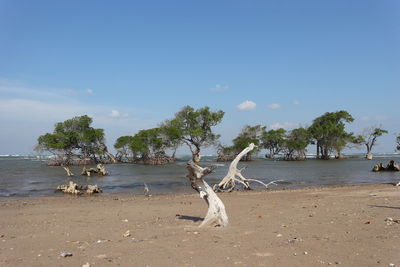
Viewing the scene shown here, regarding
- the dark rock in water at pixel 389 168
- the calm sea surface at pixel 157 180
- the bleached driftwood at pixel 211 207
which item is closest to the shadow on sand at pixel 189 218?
the bleached driftwood at pixel 211 207

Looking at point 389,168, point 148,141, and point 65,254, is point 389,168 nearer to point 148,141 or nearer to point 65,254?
point 65,254

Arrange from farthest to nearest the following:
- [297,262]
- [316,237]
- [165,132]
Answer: [165,132]
[316,237]
[297,262]

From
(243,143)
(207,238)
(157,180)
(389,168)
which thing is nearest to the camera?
(207,238)

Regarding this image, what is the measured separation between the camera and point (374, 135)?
80.8 metres

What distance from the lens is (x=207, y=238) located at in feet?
24.4

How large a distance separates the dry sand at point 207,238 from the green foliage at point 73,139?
5467 cm

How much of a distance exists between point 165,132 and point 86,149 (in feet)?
51.3

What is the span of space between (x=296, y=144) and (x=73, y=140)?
48.0 metres

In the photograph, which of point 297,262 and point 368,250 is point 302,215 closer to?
point 368,250

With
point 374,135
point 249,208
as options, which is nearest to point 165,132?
point 374,135

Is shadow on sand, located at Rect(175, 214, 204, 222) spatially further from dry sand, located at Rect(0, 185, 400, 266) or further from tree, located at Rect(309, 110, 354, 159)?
tree, located at Rect(309, 110, 354, 159)

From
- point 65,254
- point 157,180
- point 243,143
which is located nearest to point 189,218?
point 65,254

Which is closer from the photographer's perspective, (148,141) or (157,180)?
(157,180)

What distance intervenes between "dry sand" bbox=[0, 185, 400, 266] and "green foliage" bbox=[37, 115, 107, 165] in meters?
54.7
